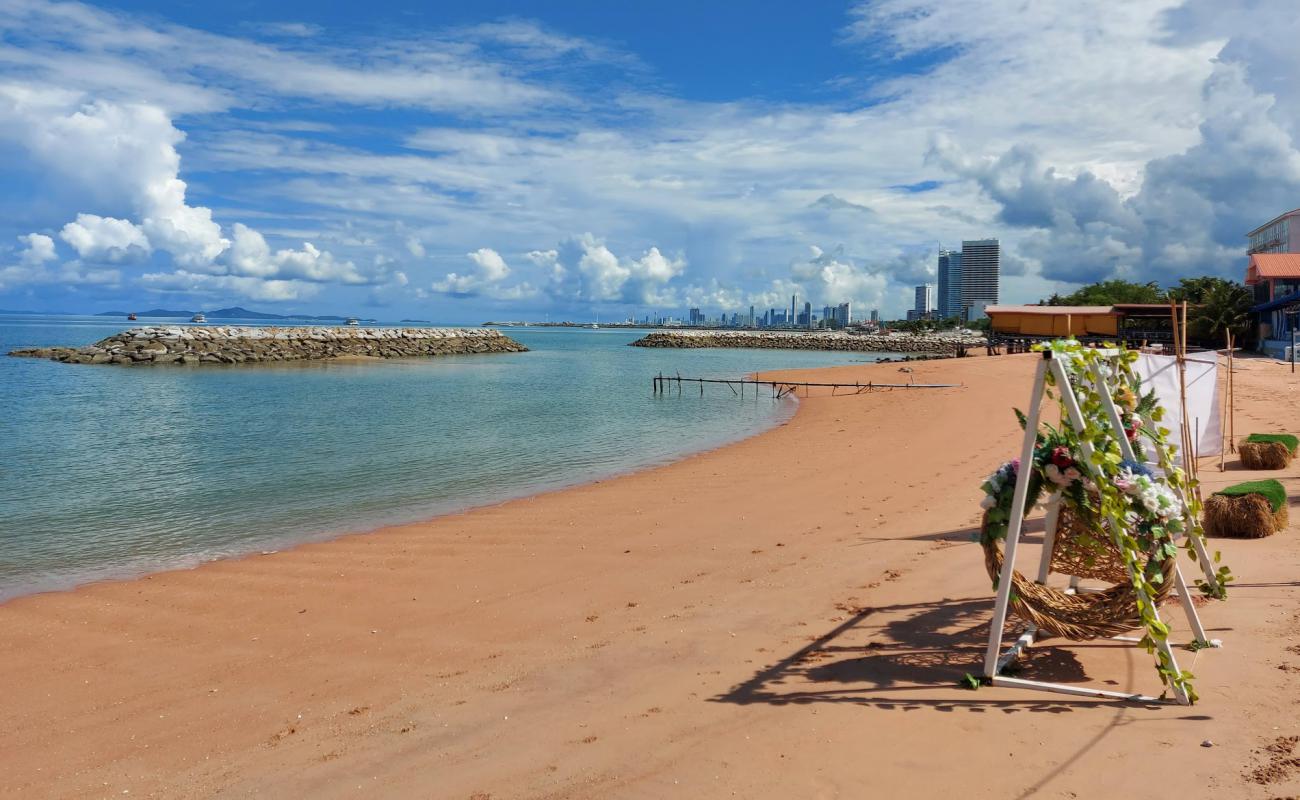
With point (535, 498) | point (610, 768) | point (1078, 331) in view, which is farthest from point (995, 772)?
point (1078, 331)

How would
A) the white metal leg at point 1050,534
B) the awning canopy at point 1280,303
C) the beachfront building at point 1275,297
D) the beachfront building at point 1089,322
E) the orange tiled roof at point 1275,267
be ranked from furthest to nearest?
the beachfront building at point 1089,322 → the orange tiled roof at point 1275,267 → the beachfront building at point 1275,297 → the awning canopy at point 1280,303 → the white metal leg at point 1050,534

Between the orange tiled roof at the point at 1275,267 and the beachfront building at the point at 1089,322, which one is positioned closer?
the orange tiled roof at the point at 1275,267

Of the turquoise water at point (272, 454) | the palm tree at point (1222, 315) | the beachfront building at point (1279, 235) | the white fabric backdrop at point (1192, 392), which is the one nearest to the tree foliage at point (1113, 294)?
the beachfront building at point (1279, 235)

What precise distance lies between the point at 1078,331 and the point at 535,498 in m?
44.5

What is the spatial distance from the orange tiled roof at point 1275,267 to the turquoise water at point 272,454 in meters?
29.2

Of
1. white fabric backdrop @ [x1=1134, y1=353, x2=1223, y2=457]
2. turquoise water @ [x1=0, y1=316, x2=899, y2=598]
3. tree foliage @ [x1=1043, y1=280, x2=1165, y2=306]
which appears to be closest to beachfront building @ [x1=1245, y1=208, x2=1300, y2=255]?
tree foliage @ [x1=1043, y1=280, x2=1165, y2=306]

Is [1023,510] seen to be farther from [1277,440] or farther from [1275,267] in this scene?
[1275,267]

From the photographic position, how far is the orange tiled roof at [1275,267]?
42.2 meters

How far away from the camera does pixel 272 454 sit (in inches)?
795

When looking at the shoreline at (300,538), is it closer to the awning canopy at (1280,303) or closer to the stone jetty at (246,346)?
the awning canopy at (1280,303)

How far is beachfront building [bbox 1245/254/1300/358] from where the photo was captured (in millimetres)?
39406

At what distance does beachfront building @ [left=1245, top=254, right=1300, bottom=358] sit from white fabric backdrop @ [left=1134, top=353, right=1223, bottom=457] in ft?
115

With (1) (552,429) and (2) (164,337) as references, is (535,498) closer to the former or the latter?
(1) (552,429)

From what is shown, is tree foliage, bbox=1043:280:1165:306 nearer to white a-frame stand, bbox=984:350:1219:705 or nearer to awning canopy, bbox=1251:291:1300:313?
awning canopy, bbox=1251:291:1300:313
